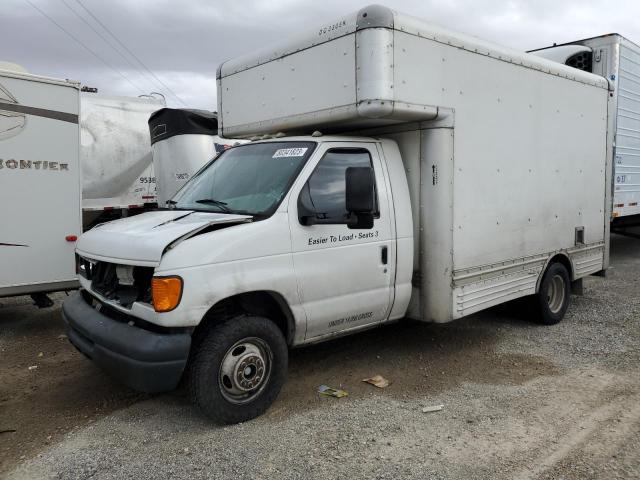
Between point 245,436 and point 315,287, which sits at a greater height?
point 315,287

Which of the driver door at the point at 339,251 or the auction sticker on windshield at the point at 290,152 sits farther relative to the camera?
the auction sticker on windshield at the point at 290,152

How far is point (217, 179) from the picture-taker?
4.92m

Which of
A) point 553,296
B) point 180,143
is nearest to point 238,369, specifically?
point 553,296

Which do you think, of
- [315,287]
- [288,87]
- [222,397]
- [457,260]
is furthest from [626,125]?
[222,397]

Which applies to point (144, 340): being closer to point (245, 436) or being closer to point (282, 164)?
point (245, 436)

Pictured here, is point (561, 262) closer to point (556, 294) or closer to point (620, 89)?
point (556, 294)

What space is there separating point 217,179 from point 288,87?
42.9 inches

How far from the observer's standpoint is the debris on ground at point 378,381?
4.78 metres

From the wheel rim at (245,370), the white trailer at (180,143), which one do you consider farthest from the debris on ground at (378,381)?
the white trailer at (180,143)

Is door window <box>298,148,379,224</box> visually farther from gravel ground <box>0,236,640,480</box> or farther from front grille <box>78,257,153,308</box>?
gravel ground <box>0,236,640,480</box>

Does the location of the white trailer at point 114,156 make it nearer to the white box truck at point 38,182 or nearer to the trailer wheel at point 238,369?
the white box truck at point 38,182

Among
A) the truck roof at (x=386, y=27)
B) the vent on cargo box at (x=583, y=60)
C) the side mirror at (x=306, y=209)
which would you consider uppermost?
the vent on cargo box at (x=583, y=60)

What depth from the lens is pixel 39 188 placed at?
253 inches

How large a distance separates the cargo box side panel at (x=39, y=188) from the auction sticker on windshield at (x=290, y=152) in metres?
3.31
